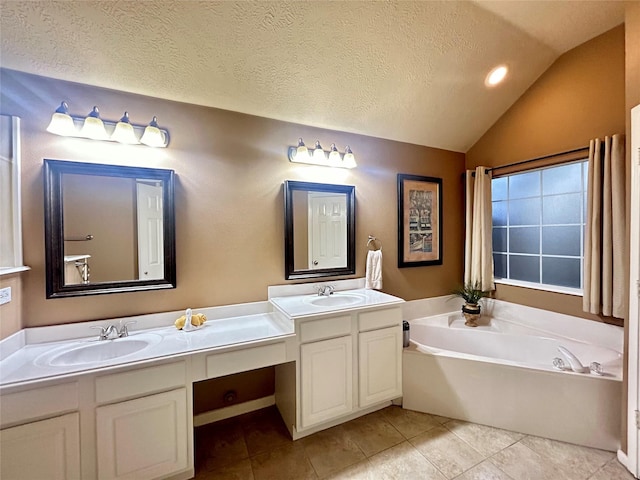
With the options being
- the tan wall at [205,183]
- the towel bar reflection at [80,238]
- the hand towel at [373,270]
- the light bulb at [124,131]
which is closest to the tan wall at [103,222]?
the towel bar reflection at [80,238]

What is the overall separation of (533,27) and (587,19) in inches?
14.6

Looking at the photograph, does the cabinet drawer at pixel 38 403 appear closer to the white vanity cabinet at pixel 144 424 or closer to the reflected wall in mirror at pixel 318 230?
the white vanity cabinet at pixel 144 424

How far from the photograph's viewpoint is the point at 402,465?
160 centimetres

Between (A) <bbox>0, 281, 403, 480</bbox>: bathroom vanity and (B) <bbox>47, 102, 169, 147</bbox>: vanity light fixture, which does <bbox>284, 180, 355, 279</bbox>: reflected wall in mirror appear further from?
(B) <bbox>47, 102, 169, 147</bbox>: vanity light fixture

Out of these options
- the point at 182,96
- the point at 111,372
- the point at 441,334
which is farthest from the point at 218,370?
the point at 441,334

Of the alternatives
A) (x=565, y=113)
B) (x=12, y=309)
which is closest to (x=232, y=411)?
(x=12, y=309)

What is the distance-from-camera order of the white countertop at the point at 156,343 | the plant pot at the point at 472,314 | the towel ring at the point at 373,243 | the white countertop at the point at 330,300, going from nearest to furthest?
the white countertop at the point at 156,343 < the white countertop at the point at 330,300 < the towel ring at the point at 373,243 < the plant pot at the point at 472,314

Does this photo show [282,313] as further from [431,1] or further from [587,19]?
[587,19]

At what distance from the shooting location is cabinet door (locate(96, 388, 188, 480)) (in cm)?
127

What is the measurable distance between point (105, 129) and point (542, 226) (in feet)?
12.6

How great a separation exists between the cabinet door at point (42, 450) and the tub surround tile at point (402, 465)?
1.60m

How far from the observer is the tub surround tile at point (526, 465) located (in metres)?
1.50

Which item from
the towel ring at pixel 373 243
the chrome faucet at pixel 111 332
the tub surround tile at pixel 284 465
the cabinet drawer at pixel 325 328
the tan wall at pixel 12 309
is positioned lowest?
the tub surround tile at pixel 284 465

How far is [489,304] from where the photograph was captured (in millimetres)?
2834
